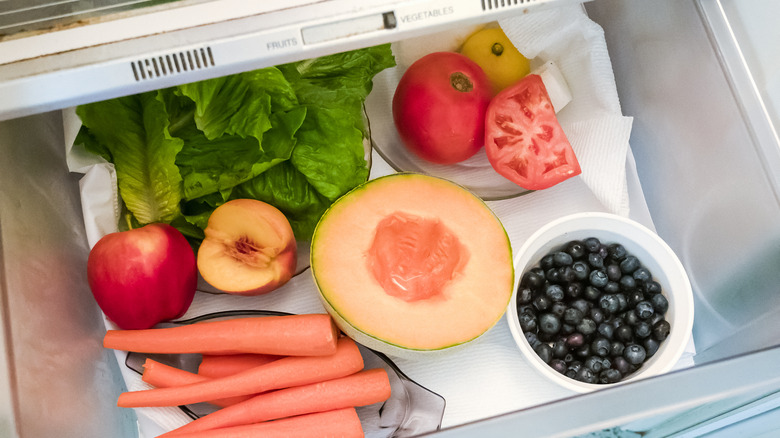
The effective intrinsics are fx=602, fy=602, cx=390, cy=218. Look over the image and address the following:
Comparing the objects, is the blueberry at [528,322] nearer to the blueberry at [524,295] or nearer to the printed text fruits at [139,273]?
the blueberry at [524,295]

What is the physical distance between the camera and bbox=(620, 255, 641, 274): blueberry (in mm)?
787

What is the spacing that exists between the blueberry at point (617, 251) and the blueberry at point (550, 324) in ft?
0.38

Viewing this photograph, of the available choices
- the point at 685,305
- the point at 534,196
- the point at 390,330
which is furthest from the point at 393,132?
the point at 685,305

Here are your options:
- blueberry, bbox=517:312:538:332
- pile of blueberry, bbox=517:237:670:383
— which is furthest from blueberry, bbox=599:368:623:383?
blueberry, bbox=517:312:538:332

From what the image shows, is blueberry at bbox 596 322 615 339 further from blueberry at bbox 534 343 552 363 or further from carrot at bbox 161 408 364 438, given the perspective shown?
carrot at bbox 161 408 364 438

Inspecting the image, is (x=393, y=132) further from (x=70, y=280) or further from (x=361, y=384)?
(x=70, y=280)

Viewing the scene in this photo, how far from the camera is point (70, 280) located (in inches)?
29.1

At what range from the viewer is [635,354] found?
2.46 ft

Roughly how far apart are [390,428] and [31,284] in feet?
1.46

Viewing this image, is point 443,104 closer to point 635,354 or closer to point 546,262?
point 546,262

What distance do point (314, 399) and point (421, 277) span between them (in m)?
0.20

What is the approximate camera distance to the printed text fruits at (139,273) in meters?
0.71

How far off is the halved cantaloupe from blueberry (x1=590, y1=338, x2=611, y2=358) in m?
0.16

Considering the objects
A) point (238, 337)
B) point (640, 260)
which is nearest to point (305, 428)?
point (238, 337)
